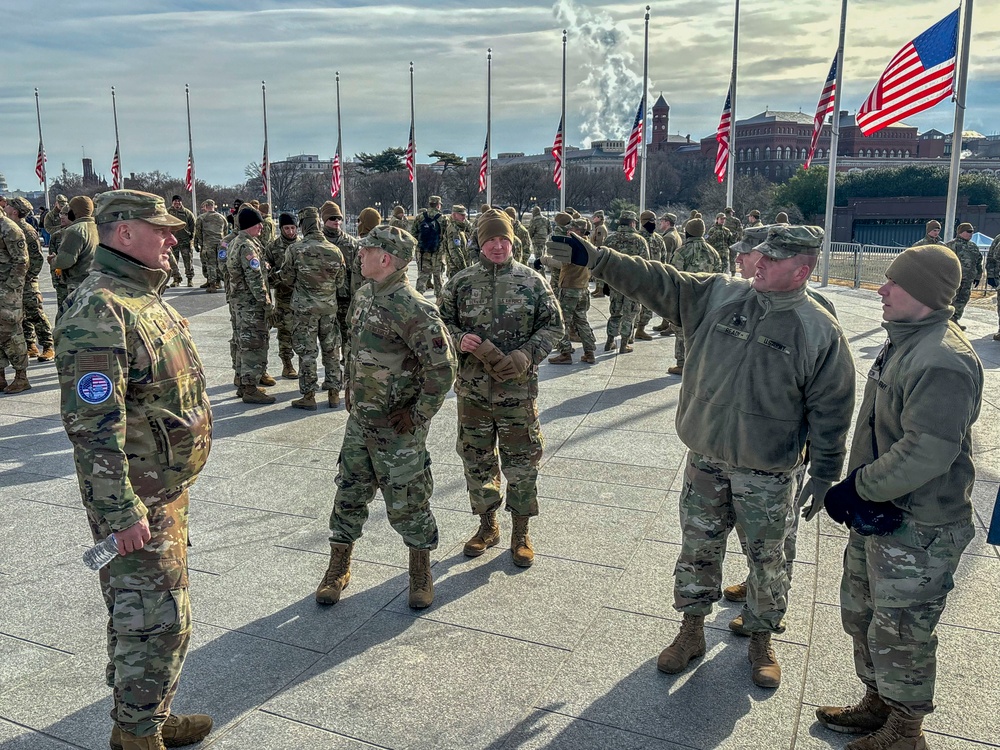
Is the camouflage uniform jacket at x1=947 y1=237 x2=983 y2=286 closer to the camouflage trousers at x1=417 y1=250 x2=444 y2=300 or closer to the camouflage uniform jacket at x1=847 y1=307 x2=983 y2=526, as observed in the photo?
the camouflage trousers at x1=417 y1=250 x2=444 y2=300

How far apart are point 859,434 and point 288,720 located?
2.78 meters

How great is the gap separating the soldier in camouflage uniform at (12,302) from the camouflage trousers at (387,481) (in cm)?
734

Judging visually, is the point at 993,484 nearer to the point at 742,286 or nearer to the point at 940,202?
the point at 742,286

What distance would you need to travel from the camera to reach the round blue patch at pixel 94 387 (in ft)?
9.09

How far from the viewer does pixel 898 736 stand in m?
3.21

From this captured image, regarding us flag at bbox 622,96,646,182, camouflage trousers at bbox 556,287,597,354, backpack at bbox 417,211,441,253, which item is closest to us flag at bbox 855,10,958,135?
camouflage trousers at bbox 556,287,597,354

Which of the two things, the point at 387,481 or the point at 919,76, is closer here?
the point at 387,481

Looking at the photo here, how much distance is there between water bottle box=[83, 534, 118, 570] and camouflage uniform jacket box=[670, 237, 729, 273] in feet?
33.8

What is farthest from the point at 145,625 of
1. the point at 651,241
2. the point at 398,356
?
the point at 651,241

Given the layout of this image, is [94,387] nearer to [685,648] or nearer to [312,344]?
[685,648]

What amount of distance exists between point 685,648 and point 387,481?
1788 mm

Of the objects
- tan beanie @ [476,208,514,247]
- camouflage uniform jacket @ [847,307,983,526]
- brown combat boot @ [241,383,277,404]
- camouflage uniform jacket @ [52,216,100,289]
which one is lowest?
brown combat boot @ [241,383,277,404]

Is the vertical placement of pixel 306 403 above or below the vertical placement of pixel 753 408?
below

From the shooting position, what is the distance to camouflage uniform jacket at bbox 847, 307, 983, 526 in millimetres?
2967
